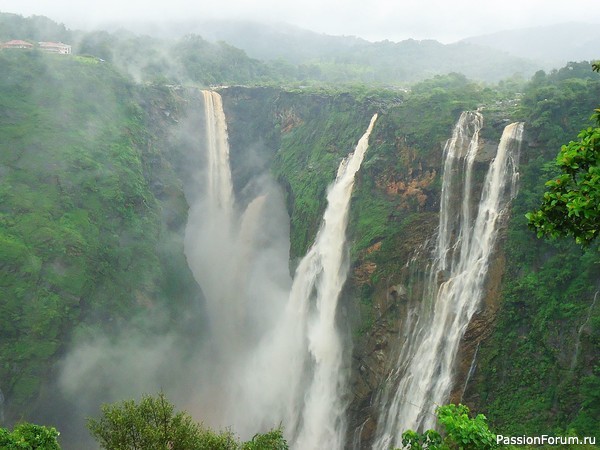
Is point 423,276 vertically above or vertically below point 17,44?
below

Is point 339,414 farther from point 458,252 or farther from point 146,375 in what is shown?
point 146,375

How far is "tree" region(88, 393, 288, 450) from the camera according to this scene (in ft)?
39.8

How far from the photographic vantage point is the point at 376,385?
23.7 m

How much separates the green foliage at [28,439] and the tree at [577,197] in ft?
40.6

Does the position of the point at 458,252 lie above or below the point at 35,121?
below

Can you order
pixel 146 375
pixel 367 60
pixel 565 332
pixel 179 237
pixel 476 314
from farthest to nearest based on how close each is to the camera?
pixel 367 60 < pixel 179 237 < pixel 146 375 < pixel 476 314 < pixel 565 332

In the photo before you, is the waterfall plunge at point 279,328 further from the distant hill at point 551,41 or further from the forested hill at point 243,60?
the distant hill at point 551,41

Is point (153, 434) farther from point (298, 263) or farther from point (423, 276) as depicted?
point (298, 263)

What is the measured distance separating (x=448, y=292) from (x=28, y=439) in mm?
16879

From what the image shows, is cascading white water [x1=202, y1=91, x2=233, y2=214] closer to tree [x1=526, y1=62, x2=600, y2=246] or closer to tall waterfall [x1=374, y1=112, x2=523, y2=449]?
tall waterfall [x1=374, y1=112, x2=523, y2=449]

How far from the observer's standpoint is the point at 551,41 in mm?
118562

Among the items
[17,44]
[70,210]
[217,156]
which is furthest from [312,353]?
[17,44]

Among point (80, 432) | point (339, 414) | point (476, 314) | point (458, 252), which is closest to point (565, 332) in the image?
point (476, 314)

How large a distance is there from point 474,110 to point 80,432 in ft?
93.0
